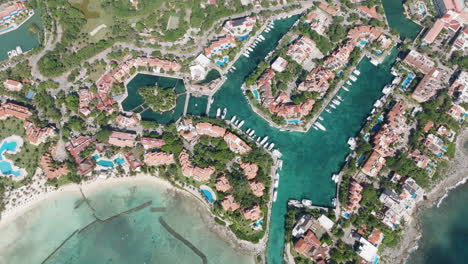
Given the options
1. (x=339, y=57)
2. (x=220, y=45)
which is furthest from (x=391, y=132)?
(x=220, y=45)

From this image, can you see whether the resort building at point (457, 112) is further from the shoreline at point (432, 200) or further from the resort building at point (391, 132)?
the resort building at point (391, 132)

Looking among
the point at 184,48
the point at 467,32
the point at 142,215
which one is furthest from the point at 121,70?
the point at 467,32

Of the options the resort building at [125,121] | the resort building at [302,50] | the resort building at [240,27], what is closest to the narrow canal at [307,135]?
the resort building at [125,121]

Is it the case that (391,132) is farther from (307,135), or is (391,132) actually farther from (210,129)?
(210,129)

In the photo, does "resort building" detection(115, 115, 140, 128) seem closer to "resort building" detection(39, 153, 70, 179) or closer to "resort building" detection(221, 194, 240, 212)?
"resort building" detection(39, 153, 70, 179)

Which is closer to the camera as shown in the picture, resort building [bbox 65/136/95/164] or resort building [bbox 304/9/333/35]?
resort building [bbox 65/136/95/164]

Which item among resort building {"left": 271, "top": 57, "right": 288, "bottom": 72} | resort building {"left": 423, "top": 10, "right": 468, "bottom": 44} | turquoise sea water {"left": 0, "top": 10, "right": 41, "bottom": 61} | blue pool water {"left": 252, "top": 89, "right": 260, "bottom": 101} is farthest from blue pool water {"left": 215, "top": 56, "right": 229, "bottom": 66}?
resort building {"left": 423, "top": 10, "right": 468, "bottom": 44}

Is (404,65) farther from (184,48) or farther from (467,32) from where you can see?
(184,48)
